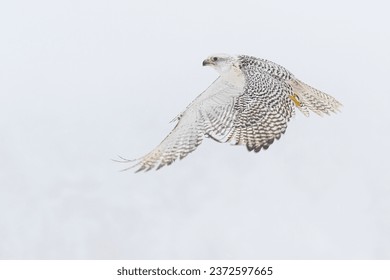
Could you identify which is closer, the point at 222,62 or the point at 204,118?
the point at 204,118

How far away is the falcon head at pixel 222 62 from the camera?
25.2ft

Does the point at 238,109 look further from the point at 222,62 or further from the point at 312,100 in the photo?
the point at 312,100

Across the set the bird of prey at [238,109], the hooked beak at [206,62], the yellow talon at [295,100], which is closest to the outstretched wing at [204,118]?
the bird of prey at [238,109]

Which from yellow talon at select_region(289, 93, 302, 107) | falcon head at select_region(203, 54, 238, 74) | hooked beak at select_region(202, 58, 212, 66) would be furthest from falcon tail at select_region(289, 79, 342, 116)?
hooked beak at select_region(202, 58, 212, 66)

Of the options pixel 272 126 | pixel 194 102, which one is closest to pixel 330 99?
pixel 272 126

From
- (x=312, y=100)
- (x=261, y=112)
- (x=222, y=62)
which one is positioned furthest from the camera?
(x=312, y=100)

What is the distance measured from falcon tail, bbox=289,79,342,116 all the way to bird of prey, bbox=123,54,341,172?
0.14 ft

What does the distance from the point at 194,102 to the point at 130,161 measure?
0.83m

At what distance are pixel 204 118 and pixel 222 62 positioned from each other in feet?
1.82

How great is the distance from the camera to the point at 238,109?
24.9 ft

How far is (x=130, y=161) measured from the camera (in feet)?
23.6

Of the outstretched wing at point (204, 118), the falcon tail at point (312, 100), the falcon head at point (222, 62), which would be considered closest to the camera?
the outstretched wing at point (204, 118)

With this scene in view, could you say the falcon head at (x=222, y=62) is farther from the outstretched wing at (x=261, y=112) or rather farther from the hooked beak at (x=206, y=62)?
the outstretched wing at (x=261, y=112)

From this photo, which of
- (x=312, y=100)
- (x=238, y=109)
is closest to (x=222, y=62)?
(x=238, y=109)
